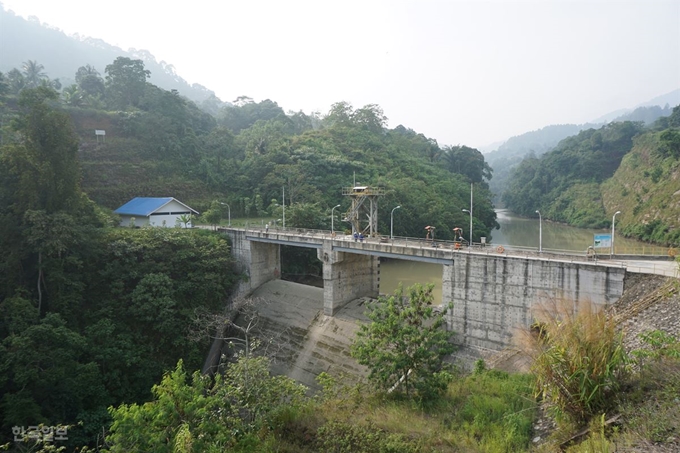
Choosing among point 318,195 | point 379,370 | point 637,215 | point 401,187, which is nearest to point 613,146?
point 637,215

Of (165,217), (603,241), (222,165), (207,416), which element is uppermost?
(222,165)

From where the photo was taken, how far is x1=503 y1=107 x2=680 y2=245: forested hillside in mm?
52297

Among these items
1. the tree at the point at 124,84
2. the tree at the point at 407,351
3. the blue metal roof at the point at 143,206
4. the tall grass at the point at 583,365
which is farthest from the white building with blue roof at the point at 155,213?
the tall grass at the point at 583,365

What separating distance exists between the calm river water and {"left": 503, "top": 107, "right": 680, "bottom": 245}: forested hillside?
9.11 feet

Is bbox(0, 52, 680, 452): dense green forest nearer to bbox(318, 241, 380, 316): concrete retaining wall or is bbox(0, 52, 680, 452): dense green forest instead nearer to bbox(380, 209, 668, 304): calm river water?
bbox(380, 209, 668, 304): calm river water

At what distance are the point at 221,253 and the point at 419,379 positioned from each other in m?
23.5

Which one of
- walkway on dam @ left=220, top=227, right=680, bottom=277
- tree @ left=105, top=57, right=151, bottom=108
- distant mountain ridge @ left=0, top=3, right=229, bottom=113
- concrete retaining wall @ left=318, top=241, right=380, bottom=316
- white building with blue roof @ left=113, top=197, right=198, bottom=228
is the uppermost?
distant mountain ridge @ left=0, top=3, right=229, bottom=113

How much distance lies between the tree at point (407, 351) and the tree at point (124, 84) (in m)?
59.7

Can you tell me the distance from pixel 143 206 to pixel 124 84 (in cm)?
3081

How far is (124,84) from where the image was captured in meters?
61.6

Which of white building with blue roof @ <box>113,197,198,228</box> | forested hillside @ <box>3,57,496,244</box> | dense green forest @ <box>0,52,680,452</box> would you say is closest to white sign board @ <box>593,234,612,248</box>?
dense green forest @ <box>0,52,680,452</box>

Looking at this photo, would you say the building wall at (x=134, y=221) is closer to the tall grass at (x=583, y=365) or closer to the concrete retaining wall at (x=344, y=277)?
the concrete retaining wall at (x=344, y=277)

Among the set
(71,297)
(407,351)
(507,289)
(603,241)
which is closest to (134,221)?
(71,297)

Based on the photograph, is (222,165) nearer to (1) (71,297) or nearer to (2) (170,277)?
(2) (170,277)
